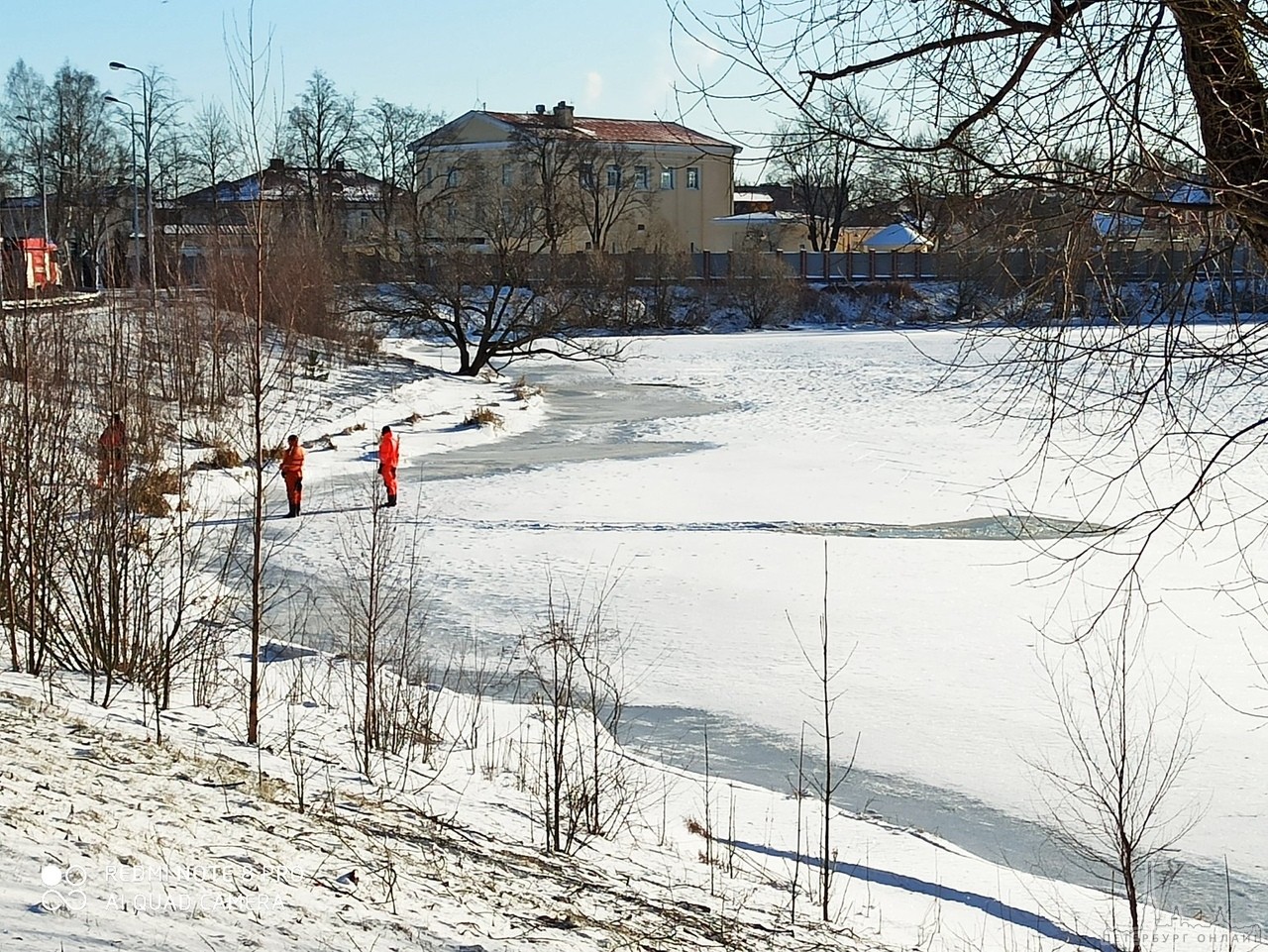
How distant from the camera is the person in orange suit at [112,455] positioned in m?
9.21

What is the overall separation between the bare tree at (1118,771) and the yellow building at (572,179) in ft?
155

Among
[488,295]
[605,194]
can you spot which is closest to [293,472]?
[488,295]

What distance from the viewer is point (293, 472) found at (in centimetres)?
1881

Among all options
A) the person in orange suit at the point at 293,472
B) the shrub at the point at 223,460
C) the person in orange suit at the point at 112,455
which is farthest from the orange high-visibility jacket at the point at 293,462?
the person in orange suit at the point at 112,455

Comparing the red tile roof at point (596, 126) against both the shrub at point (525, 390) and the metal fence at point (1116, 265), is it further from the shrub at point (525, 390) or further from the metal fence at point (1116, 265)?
the metal fence at point (1116, 265)

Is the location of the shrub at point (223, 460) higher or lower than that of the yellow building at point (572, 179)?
lower

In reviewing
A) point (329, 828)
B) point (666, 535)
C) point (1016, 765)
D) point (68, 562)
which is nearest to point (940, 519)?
point (666, 535)

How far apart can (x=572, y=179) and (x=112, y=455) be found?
61.4 metres

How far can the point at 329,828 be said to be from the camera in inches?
236

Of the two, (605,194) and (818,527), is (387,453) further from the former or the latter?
(605,194)

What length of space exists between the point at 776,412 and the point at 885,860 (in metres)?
25.2

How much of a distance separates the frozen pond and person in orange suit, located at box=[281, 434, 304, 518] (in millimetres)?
1575

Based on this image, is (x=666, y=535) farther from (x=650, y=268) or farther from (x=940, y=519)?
(x=650, y=268)

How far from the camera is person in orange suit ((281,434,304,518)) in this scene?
18.6 m
